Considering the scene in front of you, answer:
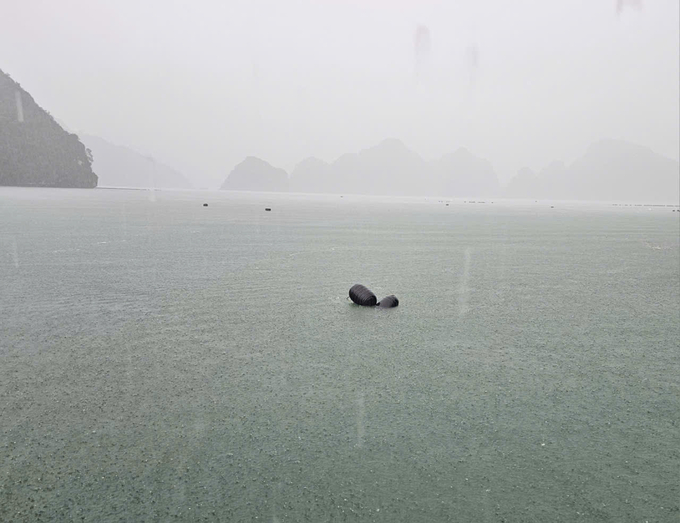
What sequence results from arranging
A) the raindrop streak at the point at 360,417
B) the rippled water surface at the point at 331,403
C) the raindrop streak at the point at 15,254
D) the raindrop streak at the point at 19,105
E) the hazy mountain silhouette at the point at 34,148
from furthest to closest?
the raindrop streak at the point at 19,105, the hazy mountain silhouette at the point at 34,148, the raindrop streak at the point at 15,254, the raindrop streak at the point at 360,417, the rippled water surface at the point at 331,403

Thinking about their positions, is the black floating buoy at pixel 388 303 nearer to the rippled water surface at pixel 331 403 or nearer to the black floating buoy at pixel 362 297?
the black floating buoy at pixel 362 297

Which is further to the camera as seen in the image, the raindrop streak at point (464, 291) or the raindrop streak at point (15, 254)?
the raindrop streak at point (15, 254)

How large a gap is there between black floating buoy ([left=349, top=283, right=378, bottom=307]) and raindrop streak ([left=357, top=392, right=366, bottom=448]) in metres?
5.28

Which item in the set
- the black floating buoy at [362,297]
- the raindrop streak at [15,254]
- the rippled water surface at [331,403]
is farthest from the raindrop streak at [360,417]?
the raindrop streak at [15,254]

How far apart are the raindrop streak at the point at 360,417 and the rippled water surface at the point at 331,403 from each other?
0.07 ft

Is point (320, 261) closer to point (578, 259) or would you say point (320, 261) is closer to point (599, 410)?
point (578, 259)

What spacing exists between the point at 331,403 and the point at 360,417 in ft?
1.66

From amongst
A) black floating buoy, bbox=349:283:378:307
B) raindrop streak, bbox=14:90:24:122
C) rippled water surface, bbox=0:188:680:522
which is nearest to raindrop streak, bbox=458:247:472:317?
rippled water surface, bbox=0:188:680:522

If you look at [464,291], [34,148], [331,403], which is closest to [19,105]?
[34,148]

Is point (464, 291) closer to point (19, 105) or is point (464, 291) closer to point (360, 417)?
point (360, 417)

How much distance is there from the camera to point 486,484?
4.57m

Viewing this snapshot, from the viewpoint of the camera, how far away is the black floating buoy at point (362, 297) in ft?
38.7

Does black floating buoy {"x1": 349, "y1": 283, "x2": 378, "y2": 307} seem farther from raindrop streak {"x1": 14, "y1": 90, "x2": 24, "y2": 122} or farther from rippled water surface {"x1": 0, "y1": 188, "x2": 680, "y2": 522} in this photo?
raindrop streak {"x1": 14, "y1": 90, "x2": 24, "y2": 122}

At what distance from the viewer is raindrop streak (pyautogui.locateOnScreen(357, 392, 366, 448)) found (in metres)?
5.34
